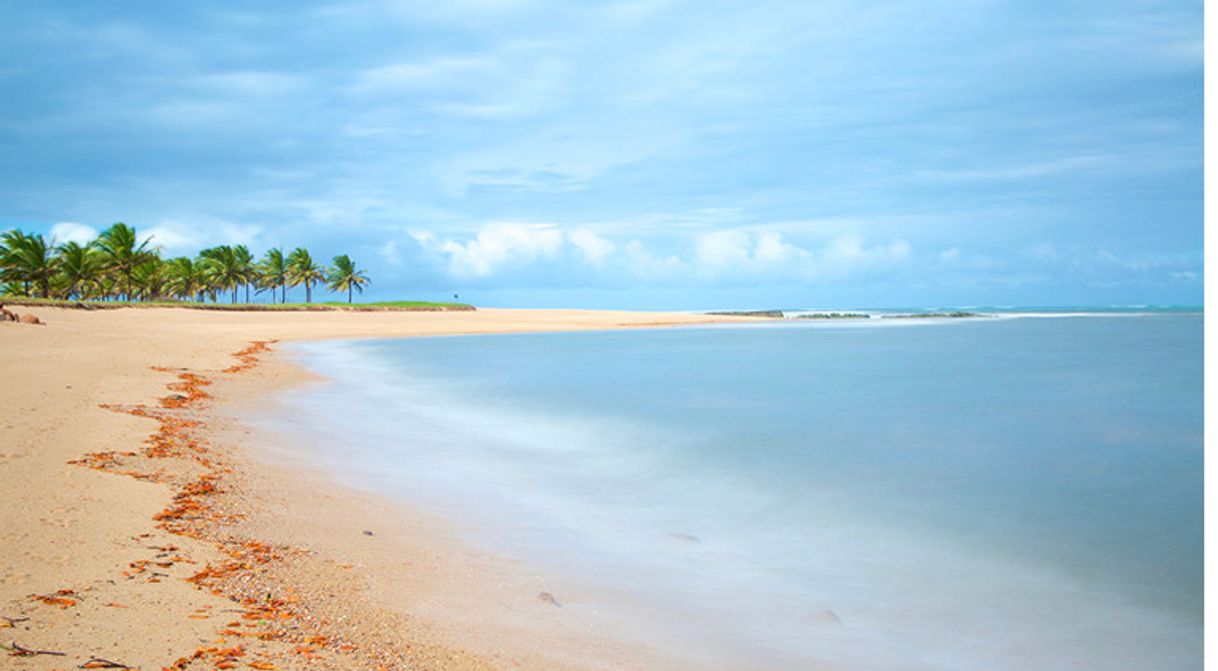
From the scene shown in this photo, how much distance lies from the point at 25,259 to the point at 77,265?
5.88 meters

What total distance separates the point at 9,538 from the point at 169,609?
1.56 meters

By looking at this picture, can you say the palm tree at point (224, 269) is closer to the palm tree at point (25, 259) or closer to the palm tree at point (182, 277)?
the palm tree at point (182, 277)

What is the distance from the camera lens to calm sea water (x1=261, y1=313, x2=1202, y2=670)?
4.75 meters

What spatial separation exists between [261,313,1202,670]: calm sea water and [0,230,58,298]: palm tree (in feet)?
173

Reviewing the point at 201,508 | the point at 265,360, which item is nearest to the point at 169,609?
the point at 201,508

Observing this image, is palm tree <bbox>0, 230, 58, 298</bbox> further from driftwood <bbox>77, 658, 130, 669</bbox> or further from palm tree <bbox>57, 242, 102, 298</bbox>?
driftwood <bbox>77, 658, 130, 669</bbox>

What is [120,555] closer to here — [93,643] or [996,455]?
[93,643]

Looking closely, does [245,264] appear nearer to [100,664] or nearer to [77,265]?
[77,265]

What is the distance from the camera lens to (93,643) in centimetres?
322

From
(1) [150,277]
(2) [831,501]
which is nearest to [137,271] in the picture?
(1) [150,277]

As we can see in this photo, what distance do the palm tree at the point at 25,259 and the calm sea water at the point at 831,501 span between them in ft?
173

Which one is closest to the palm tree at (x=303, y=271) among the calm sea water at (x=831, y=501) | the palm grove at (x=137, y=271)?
the palm grove at (x=137, y=271)

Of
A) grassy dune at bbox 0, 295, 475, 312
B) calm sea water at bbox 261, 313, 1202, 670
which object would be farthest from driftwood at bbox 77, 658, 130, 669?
grassy dune at bbox 0, 295, 475, 312

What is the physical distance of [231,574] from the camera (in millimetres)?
4230
